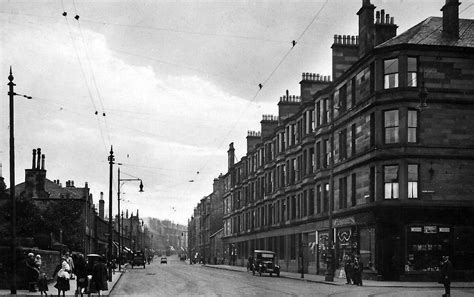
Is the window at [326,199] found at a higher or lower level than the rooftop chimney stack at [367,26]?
lower

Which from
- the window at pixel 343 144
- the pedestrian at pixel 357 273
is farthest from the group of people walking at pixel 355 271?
the window at pixel 343 144

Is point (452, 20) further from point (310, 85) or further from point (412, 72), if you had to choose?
point (310, 85)

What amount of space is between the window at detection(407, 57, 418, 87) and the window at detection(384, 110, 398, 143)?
192cm

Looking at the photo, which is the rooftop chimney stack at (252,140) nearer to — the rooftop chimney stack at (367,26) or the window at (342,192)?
the window at (342,192)

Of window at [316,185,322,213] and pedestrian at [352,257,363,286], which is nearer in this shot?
pedestrian at [352,257,363,286]

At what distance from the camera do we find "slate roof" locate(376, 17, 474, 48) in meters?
39.1

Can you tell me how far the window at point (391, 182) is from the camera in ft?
126

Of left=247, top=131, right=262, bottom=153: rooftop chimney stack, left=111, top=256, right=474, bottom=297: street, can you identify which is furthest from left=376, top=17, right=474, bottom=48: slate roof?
left=247, top=131, right=262, bottom=153: rooftop chimney stack

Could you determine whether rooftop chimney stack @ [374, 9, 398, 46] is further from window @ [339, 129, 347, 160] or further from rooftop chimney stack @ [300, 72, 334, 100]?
rooftop chimney stack @ [300, 72, 334, 100]

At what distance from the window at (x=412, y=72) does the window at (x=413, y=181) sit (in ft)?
16.2

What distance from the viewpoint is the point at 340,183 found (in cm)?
4631

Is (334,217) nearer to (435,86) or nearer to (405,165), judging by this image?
(405,165)

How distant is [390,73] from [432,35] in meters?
4.12

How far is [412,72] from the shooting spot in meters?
38.4
